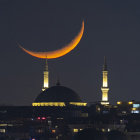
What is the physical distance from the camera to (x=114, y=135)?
128 metres

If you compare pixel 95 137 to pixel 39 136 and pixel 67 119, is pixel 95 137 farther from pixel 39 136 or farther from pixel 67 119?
pixel 67 119

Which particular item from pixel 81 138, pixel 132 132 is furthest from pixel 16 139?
pixel 81 138

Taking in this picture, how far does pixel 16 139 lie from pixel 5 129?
73.9ft

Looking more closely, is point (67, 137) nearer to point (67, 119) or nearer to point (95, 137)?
point (95, 137)

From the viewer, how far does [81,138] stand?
124000mm

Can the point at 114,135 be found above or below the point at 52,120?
below

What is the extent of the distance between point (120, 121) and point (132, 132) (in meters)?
29.0

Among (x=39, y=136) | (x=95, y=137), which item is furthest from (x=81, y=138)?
(x=39, y=136)

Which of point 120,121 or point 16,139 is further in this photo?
point 120,121

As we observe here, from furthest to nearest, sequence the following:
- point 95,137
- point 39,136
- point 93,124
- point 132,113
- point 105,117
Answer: point 132,113
point 105,117
point 93,124
point 39,136
point 95,137

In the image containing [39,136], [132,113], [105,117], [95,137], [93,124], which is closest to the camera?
[95,137]

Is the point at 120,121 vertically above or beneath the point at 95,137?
above

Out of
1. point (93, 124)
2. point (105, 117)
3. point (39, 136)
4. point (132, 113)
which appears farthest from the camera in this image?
point (132, 113)

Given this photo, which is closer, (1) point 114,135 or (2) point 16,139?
(1) point 114,135
